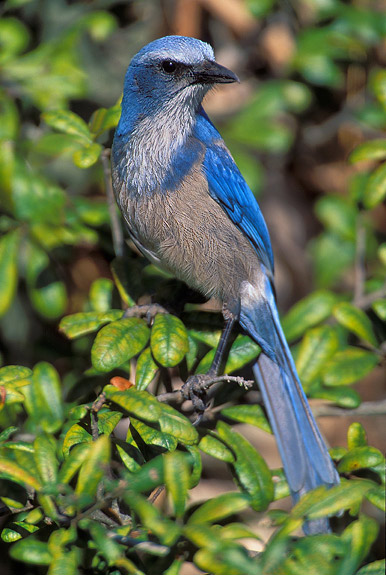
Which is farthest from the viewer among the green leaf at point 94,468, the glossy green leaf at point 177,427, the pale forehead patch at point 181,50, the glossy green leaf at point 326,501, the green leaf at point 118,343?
the pale forehead patch at point 181,50

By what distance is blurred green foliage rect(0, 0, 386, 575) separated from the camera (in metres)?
1.61

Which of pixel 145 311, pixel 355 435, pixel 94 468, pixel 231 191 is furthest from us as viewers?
pixel 231 191

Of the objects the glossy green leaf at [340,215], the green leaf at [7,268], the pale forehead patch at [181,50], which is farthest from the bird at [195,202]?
the glossy green leaf at [340,215]

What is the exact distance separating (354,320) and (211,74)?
4.08ft

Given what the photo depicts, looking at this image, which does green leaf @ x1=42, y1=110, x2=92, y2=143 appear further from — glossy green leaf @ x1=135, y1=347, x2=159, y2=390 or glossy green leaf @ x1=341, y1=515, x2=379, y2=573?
glossy green leaf @ x1=341, y1=515, x2=379, y2=573

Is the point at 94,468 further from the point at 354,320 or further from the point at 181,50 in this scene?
the point at 181,50

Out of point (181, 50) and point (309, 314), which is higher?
point (181, 50)

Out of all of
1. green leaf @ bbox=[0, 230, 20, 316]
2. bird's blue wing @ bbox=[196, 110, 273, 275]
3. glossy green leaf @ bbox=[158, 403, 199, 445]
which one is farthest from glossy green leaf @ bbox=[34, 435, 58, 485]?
bird's blue wing @ bbox=[196, 110, 273, 275]

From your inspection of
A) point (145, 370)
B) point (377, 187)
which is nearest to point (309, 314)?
point (377, 187)

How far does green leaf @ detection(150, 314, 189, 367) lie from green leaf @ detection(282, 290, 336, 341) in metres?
0.81

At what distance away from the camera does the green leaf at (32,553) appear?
1.63 meters

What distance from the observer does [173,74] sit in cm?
277

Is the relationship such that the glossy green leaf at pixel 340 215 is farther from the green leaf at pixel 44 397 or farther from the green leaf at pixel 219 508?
the green leaf at pixel 219 508

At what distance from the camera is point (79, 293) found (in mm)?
4414
